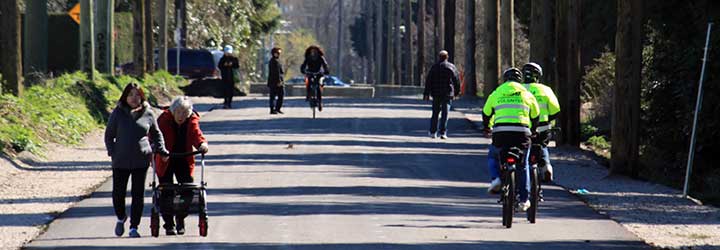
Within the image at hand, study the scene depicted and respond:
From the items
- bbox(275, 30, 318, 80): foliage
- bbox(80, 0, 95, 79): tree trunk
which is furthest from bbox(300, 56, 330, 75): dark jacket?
bbox(275, 30, 318, 80): foliage

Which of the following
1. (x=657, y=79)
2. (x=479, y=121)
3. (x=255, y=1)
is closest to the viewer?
(x=657, y=79)

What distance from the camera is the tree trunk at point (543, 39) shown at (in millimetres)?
31703

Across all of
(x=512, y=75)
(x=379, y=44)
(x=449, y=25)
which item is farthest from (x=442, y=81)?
(x=379, y=44)

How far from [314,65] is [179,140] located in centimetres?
2075

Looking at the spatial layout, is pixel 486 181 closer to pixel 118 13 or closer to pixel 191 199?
pixel 191 199

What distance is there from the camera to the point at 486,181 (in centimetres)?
A: 2155

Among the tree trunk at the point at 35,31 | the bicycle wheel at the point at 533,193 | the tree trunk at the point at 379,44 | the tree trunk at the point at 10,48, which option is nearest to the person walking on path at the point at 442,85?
the tree trunk at the point at 10,48

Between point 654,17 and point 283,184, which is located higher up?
point 654,17

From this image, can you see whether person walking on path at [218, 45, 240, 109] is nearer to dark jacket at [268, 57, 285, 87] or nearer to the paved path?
dark jacket at [268, 57, 285, 87]

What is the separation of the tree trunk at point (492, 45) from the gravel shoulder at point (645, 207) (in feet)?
68.7

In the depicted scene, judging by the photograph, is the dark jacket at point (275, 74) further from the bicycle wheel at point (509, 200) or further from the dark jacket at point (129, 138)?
the dark jacket at point (129, 138)

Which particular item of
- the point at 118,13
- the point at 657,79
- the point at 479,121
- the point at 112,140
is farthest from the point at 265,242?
the point at 118,13

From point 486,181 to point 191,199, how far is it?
7.86 m

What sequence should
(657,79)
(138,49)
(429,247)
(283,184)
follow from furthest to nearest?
(138,49)
(657,79)
(283,184)
(429,247)
